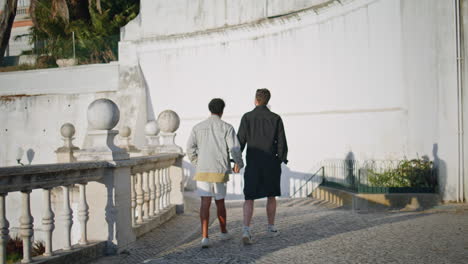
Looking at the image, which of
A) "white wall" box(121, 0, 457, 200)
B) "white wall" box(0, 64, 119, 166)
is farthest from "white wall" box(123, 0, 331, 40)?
"white wall" box(0, 64, 119, 166)

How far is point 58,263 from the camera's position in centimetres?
517

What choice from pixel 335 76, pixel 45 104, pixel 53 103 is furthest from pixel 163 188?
pixel 45 104

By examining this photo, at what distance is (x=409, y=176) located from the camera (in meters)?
12.0

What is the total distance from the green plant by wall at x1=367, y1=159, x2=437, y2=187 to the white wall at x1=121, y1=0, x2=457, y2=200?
345 mm

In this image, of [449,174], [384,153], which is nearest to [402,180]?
[449,174]

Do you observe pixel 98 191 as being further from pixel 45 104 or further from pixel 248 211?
pixel 45 104

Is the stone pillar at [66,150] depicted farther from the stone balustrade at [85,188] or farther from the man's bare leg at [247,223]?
the man's bare leg at [247,223]

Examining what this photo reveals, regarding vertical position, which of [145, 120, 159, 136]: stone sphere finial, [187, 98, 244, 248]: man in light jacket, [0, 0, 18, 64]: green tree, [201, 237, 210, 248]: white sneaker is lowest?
[201, 237, 210, 248]: white sneaker

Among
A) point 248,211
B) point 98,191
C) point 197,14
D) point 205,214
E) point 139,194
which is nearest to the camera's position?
point 98,191

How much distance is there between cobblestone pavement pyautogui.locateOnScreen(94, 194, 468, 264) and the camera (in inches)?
224

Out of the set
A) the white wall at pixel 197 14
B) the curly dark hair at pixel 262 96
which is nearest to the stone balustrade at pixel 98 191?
the curly dark hair at pixel 262 96

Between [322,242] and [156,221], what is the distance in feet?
9.11

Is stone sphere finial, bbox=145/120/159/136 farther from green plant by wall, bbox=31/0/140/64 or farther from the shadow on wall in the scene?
green plant by wall, bbox=31/0/140/64

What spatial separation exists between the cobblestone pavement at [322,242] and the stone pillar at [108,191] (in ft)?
0.87
